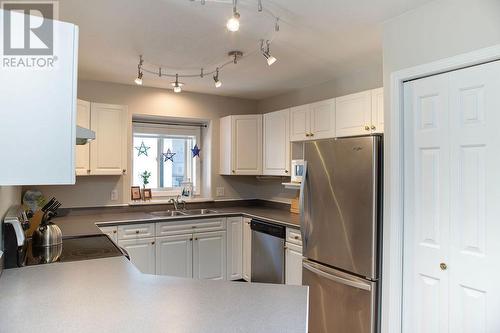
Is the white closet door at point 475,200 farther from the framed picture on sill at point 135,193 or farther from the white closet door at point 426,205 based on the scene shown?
the framed picture on sill at point 135,193

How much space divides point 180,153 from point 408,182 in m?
3.17

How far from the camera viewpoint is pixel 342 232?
2.51 meters

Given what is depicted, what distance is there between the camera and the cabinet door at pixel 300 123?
3.50m

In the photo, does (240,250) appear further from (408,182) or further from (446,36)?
(446,36)

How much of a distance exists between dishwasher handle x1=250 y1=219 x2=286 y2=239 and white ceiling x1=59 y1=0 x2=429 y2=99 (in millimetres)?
1536

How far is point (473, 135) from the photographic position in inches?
71.1

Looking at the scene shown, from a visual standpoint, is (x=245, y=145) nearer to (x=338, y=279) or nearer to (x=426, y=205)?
(x=338, y=279)

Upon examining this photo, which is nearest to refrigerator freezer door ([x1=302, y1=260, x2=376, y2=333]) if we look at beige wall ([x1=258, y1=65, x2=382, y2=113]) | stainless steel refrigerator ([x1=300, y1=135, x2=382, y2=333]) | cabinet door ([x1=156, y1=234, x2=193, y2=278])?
stainless steel refrigerator ([x1=300, y1=135, x2=382, y2=333])

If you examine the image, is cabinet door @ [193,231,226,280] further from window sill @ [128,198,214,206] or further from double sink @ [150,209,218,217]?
window sill @ [128,198,214,206]

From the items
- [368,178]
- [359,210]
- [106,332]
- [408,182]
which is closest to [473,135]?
[408,182]

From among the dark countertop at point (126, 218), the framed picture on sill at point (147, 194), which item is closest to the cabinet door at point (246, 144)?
the dark countertop at point (126, 218)

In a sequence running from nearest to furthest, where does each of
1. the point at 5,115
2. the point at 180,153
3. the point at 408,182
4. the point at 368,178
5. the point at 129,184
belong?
the point at 5,115, the point at 408,182, the point at 368,178, the point at 129,184, the point at 180,153

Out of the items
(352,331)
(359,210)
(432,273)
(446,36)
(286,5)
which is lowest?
(352,331)

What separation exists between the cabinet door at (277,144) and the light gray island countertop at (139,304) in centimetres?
242
